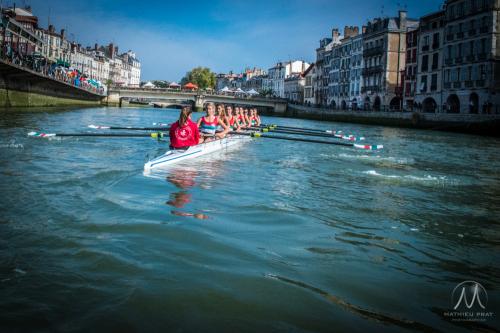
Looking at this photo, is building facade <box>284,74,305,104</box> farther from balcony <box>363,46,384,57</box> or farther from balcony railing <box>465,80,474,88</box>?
balcony railing <box>465,80,474,88</box>

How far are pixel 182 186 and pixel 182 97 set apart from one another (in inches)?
3268

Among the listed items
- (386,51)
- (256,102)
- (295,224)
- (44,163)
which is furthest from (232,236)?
(256,102)

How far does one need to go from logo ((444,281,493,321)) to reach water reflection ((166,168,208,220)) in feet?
11.3

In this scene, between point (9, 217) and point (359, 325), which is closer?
point (359, 325)

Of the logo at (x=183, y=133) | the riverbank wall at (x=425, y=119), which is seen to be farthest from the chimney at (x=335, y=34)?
the logo at (x=183, y=133)

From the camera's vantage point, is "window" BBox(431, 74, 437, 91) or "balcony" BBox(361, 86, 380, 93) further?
"balcony" BBox(361, 86, 380, 93)

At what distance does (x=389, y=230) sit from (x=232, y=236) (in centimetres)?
237

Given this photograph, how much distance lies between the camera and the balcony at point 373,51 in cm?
7288

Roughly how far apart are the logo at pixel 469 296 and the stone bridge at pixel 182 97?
277 feet

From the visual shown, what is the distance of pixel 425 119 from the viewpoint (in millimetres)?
49781

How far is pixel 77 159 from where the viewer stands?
39.1 ft

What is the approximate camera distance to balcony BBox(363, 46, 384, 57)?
239 ft

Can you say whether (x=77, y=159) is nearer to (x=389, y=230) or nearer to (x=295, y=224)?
(x=295, y=224)

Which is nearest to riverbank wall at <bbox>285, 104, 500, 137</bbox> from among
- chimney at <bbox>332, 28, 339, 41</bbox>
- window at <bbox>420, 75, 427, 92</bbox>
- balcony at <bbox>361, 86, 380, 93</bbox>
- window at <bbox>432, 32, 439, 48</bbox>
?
window at <bbox>420, 75, 427, 92</bbox>
